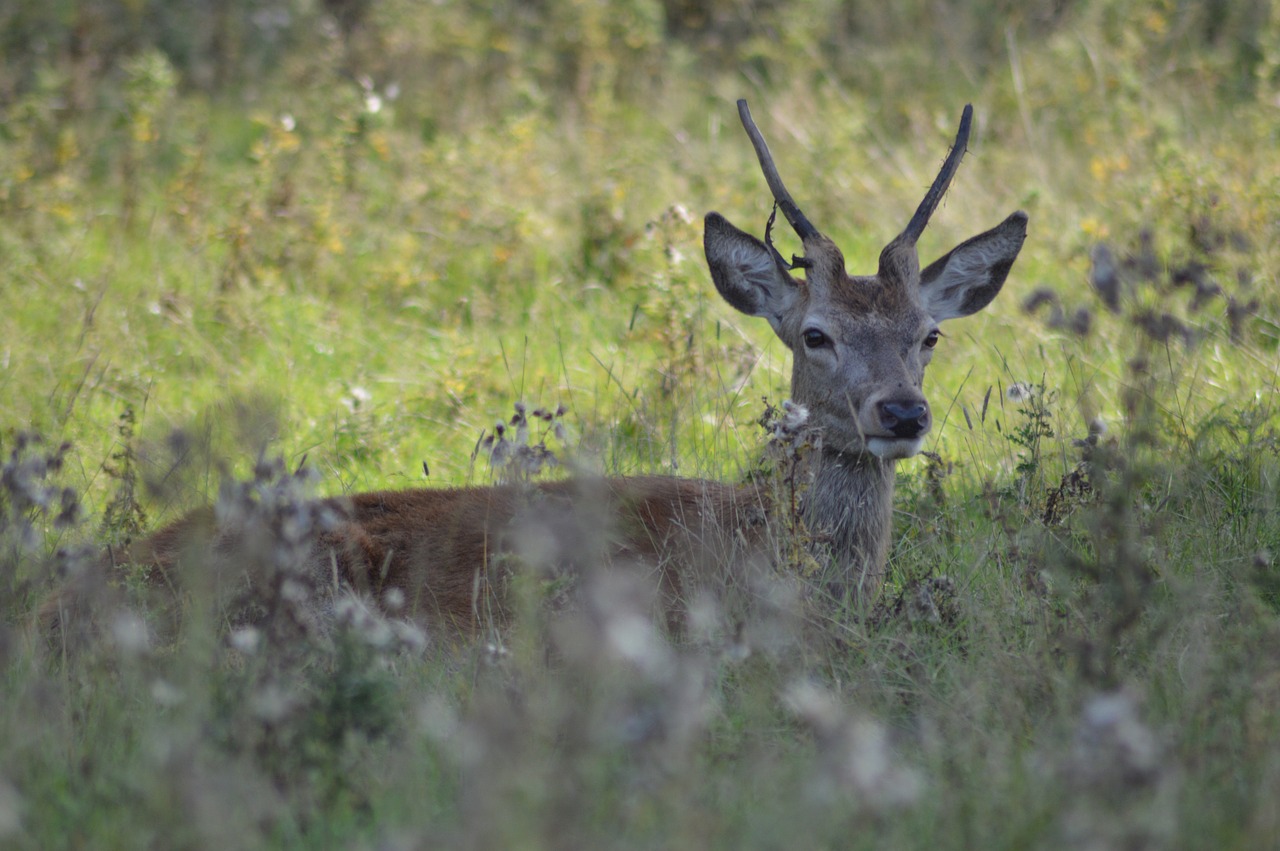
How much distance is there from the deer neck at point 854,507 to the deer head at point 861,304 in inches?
2.6

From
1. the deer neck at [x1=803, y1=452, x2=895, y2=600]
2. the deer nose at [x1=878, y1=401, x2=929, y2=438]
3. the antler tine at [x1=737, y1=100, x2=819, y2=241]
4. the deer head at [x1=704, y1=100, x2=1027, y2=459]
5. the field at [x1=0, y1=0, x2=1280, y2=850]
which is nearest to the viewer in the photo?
the field at [x1=0, y1=0, x2=1280, y2=850]

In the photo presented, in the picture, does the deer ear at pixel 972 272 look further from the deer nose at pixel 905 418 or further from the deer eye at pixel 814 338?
the deer nose at pixel 905 418

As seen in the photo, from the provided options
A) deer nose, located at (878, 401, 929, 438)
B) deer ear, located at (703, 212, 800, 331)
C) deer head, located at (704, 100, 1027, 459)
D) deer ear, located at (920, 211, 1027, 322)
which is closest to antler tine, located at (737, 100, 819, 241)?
deer head, located at (704, 100, 1027, 459)

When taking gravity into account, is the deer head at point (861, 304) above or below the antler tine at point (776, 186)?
below

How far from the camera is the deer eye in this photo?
476 centimetres

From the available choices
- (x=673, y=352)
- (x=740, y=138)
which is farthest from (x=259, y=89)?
(x=673, y=352)

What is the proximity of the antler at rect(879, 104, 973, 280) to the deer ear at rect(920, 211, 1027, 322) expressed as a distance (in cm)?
27

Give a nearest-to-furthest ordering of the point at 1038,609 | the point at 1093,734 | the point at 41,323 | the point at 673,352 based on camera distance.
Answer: the point at 1093,734 < the point at 1038,609 < the point at 673,352 < the point at 41,323

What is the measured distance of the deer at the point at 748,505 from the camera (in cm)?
441

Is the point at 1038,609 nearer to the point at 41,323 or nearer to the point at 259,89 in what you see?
the point at 41,323

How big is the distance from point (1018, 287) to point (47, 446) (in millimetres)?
4896

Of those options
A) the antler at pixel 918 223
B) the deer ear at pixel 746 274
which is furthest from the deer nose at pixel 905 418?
the deer ear at pixel 746 274

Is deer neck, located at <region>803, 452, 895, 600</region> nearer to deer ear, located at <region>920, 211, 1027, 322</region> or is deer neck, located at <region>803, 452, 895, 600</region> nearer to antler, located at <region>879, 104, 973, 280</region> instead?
antler, located at <region>879, 104, 973, 280</region>

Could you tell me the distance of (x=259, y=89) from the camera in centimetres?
1091
